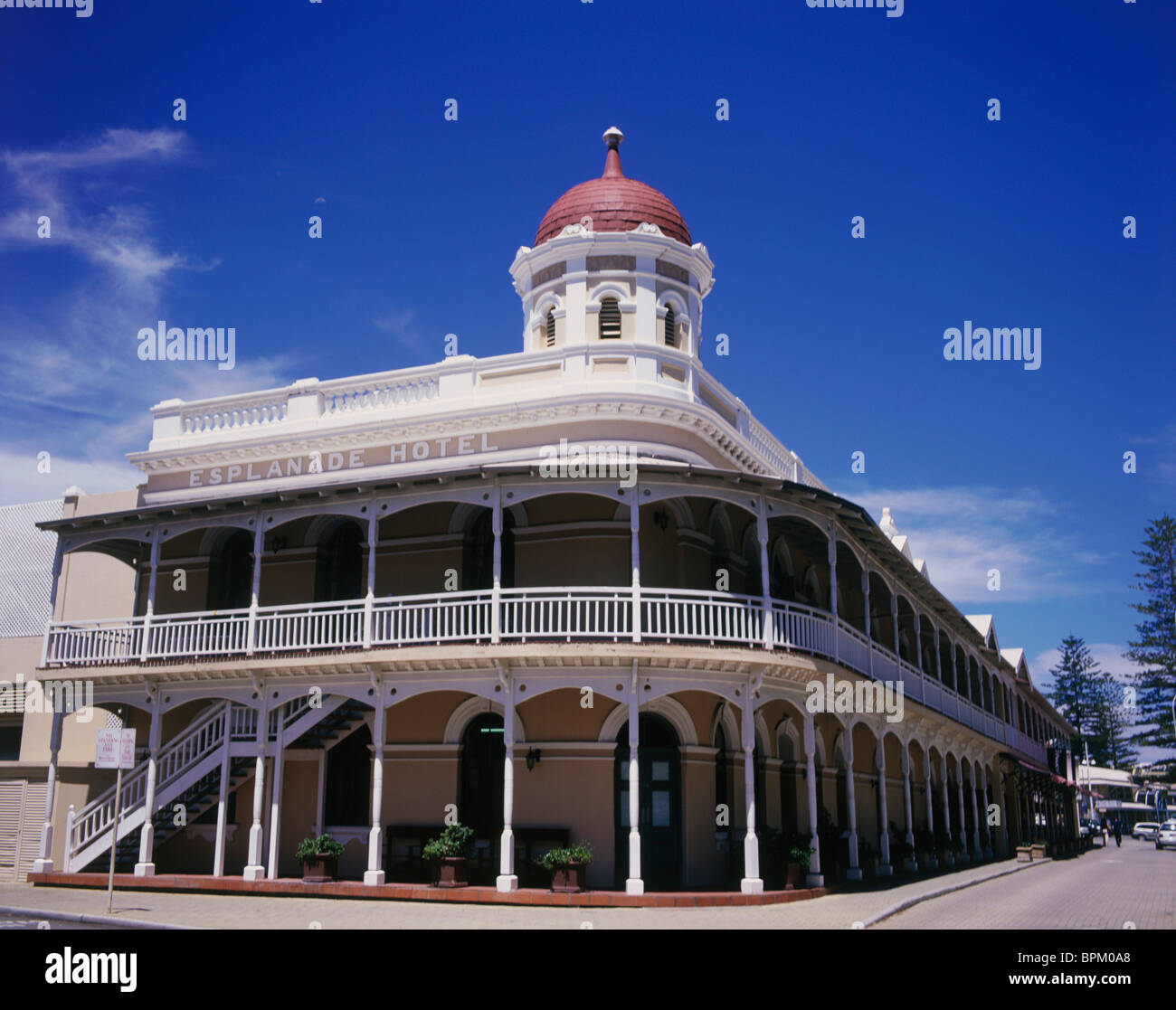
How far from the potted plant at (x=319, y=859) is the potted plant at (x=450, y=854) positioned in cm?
159

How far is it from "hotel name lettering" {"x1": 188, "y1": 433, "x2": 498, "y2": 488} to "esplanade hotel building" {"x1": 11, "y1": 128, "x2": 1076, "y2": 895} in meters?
0.06

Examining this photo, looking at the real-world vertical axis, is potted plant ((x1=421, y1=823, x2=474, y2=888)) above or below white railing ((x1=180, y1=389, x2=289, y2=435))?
below

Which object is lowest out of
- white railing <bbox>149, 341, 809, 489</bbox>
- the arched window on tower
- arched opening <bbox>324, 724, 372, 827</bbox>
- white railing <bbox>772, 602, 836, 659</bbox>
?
arched opening <bbox>324, 724, 372, 827</bbox>

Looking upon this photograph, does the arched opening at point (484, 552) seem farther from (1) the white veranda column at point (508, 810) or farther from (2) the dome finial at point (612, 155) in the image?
(2) the dome finial at point (612, 155)

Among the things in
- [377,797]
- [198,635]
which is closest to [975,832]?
[377,797]

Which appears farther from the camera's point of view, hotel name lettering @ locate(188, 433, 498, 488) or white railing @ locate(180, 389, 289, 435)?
white railing @ locate(180, 389, 289, 435)

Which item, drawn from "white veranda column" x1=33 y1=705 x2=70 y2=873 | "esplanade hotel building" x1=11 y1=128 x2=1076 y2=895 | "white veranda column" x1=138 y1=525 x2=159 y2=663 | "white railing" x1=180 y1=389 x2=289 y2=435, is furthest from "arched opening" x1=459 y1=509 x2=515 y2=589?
"white veranda column" x1=33 y1=705 x2=70 y2=873

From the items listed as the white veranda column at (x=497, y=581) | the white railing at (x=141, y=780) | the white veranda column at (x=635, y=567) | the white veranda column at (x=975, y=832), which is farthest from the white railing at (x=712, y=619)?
the white veranda column at (x=975, y=832)

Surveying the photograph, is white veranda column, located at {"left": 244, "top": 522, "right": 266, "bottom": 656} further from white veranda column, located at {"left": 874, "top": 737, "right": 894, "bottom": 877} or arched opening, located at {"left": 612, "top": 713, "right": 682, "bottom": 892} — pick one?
white veranda column, located at {"left": 874, "top": 737, "right": 894, "bottom": 877}

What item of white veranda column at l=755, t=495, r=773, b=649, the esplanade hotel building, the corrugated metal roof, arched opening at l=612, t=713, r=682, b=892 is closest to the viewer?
white veranda column at l=755, t=495, r=773, b=649

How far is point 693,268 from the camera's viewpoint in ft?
79.3

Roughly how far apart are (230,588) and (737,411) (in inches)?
456

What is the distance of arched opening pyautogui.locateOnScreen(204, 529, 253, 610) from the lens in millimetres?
23609
